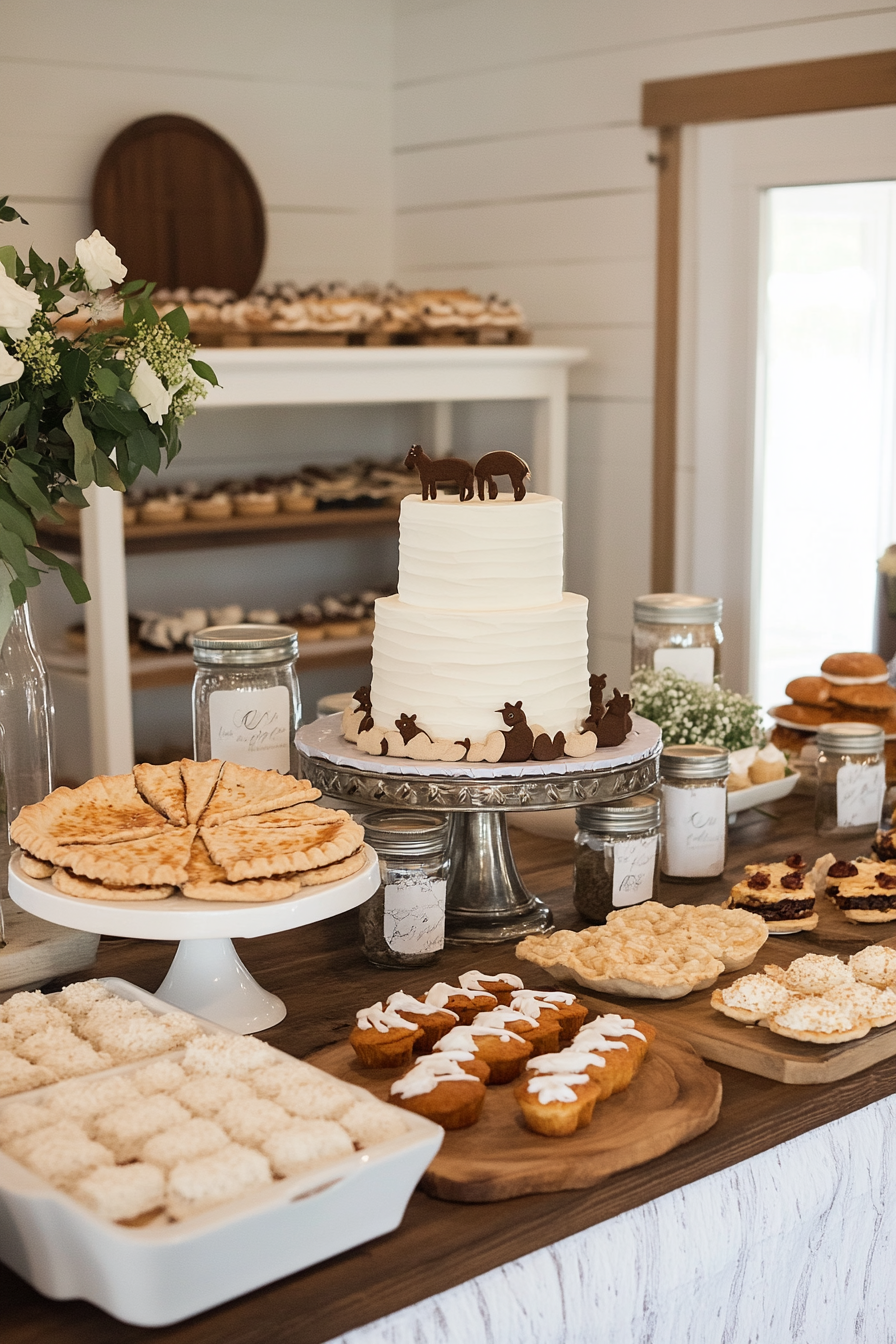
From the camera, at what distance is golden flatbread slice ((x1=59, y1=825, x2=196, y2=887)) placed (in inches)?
48.0

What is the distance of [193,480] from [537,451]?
0.99 metres

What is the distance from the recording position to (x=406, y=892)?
57.6 inches

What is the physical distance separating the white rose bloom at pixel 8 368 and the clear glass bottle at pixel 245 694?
495 millimetres

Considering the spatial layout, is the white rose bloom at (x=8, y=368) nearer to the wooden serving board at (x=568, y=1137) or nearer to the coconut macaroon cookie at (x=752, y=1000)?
the wooden serving board at (x=568, y=1137)

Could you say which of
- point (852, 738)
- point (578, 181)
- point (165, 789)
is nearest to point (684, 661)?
point (852, 738)

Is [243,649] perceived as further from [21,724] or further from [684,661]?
[684,661]

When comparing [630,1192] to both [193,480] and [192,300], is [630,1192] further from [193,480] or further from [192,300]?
[193,480]

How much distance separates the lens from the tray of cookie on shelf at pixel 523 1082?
105 cm

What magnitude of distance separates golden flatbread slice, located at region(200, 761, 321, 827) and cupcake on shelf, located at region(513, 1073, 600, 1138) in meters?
0.44

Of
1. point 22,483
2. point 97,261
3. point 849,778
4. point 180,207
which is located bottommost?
point 849,778

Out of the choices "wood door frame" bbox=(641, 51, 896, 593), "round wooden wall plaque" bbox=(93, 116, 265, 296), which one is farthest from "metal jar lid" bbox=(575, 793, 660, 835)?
"round wooden wall plaque" bbox=(93, 116, 265, 296)

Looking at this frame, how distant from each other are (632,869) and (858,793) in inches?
19.9

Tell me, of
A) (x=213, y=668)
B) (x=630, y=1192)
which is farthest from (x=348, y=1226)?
(x=213, y=668)

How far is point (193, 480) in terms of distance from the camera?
4.08 metres
